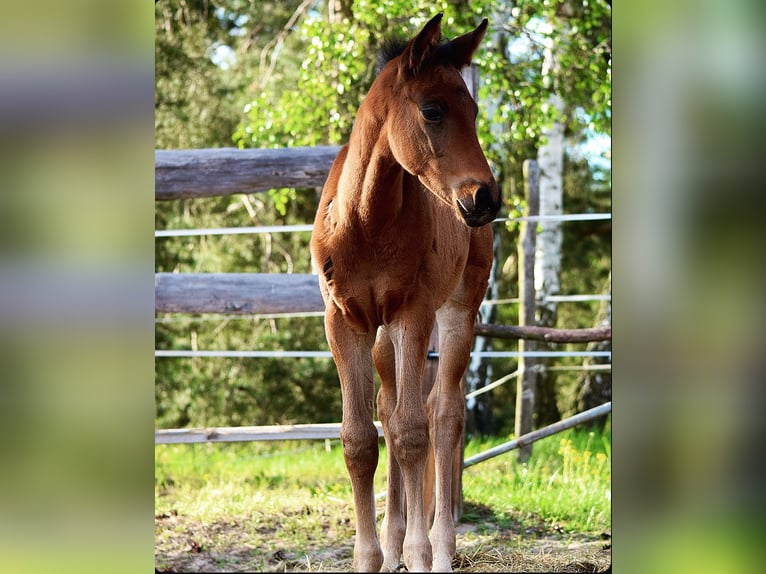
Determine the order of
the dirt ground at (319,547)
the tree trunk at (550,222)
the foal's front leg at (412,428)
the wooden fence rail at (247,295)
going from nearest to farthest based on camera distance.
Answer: the foal's front leg at (412,428), the dirt ground at (319,547), the wooden fence rail at (247,295), the tree trunk at (550,222)

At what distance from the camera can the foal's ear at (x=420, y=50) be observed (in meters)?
2.24

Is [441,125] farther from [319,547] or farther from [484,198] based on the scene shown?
[319,547]

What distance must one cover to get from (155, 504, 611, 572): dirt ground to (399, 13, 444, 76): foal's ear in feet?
5.88

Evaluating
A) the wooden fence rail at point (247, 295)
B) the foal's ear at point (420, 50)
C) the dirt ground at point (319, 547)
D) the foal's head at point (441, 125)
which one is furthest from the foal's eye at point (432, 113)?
the wooden fence rail at point (247, 295)

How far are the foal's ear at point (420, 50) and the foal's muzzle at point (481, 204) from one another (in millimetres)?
406

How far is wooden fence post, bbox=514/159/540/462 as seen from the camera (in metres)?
5.61

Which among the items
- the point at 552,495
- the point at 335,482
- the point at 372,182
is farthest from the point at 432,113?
the point at 335,482

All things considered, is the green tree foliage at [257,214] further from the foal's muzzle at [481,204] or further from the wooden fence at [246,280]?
the foal's muzzle at [481,204]
